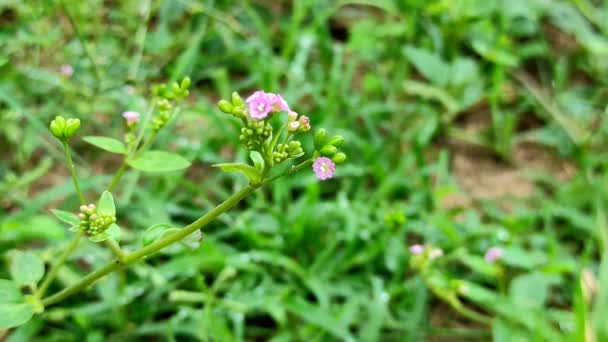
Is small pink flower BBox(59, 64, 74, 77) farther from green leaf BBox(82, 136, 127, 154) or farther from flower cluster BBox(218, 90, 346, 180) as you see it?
flower cluster BBox(218, 90, 346, 180)

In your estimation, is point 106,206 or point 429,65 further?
point 429,65

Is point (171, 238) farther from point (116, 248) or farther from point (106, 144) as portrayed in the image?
point (106, 144)

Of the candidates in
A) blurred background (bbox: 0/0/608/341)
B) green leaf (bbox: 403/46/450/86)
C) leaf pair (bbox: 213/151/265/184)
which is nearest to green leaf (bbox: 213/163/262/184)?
leaf pair (bbox: 213/151/265/184)

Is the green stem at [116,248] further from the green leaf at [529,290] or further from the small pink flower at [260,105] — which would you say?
the green leaf at [529,290]

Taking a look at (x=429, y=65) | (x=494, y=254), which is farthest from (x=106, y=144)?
(x=429, y=65)

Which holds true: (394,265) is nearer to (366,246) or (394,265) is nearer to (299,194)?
(366,246)

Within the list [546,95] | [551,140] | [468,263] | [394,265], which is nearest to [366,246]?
[394,265]
